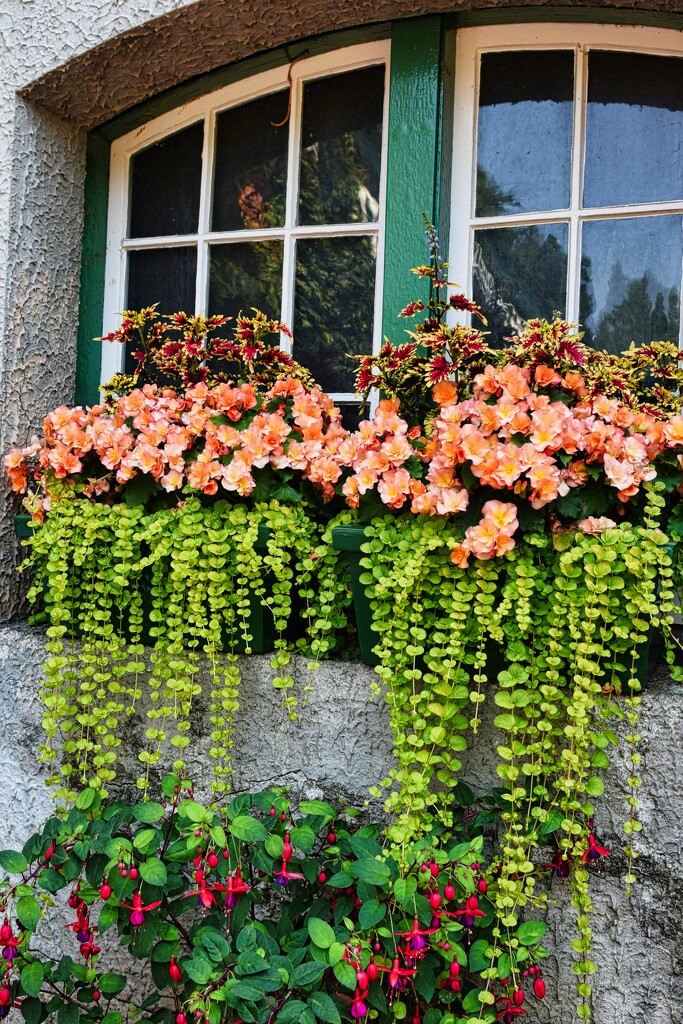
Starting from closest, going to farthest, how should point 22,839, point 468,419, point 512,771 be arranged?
point 512,771, point 468,419, point 22,839

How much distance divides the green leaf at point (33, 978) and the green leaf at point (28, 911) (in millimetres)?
81

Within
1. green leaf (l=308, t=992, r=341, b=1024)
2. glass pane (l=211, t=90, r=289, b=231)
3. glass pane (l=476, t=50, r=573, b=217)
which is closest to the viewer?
green leaf (l=308, t=992, r=341, b=1024)

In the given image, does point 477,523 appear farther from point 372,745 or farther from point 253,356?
point 253,356

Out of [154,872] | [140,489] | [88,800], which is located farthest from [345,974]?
[140,489]

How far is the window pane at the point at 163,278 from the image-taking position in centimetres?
236

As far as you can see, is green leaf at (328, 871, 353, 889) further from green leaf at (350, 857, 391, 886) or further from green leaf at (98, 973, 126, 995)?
green leaf at (98, 973, 126, 995)

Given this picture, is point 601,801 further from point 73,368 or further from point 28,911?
point 73,368

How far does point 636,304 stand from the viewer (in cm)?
197

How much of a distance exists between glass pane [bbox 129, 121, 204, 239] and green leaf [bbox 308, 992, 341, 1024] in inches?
77.0

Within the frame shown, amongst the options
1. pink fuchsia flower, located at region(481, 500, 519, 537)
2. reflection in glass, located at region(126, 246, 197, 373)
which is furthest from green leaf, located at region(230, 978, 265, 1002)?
reflection in glass, located at region(126, 246, 197, 373)

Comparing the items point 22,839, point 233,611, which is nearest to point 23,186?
point 233,611

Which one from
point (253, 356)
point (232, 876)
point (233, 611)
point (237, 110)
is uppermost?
point (237, 110)

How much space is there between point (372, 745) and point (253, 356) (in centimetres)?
94

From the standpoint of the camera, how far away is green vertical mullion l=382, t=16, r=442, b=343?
78.3 inches
